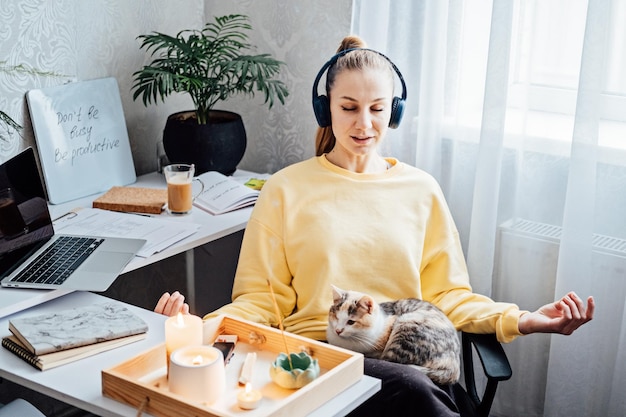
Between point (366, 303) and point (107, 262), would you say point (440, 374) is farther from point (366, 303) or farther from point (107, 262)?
point (107, 262)

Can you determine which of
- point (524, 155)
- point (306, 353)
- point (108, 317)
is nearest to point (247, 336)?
point (306, 353)

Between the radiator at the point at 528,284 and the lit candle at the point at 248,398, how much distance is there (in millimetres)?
1108

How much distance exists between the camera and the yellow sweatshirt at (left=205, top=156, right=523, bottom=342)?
1882 mm

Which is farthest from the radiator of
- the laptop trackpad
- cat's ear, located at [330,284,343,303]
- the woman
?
the laptop trackpad

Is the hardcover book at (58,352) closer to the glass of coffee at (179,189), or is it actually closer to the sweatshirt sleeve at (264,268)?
the sweatshirt sleeve at (264,268)

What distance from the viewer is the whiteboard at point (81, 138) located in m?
2.30

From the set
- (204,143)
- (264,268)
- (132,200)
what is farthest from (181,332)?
(204,143)

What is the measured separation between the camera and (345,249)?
1.90 meters

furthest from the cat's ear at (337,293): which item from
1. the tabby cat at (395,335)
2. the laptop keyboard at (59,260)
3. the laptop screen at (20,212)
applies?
the laptop screen at (20,212)

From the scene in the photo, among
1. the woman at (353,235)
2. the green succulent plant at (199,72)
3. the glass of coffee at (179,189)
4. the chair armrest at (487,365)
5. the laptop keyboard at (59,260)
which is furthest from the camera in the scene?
the green succulent plant at (199,72)

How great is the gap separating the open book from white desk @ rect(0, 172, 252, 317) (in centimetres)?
2

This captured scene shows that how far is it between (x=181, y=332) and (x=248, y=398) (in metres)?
0.17

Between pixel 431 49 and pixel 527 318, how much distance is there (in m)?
0.84

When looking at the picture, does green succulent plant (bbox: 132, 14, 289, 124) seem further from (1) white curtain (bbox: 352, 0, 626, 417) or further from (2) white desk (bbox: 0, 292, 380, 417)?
(2) white desk (bbox: 0, 292, 380, 417)
